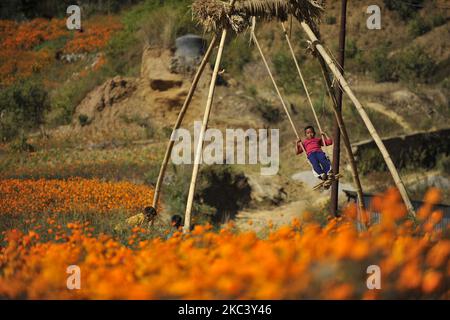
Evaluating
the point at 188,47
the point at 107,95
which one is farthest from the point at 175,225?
the point at 188,47

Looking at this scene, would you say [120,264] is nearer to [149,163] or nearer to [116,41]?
[149,163]

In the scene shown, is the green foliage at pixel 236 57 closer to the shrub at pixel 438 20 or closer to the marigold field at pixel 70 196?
the shrub at pixel 438 20

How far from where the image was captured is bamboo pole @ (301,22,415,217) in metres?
8.41

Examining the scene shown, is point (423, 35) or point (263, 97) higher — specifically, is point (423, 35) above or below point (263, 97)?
above

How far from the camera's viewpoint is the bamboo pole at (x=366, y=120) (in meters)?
8.41

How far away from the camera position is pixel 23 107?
21906 mm

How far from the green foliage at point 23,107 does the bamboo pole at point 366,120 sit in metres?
13.5

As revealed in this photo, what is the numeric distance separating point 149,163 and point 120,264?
1130 cm

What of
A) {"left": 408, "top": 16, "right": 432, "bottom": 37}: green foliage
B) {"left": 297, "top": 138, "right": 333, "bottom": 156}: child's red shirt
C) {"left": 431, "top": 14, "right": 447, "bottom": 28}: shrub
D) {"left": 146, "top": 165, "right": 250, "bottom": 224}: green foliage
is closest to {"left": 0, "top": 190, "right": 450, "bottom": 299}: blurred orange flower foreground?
{"left": 297, "top": 138, "right": 333, "bottom": 156}: child's red shirt

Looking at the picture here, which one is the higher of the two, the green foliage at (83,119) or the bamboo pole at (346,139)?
the green foliage at (83,119)

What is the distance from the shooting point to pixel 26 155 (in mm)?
17422

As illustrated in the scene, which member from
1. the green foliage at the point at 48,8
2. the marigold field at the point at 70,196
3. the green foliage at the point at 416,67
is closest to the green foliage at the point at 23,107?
the marigold field at the point at 70,196

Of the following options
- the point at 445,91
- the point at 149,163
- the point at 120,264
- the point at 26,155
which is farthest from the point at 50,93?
the point at 120,264

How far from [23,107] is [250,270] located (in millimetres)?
19002
